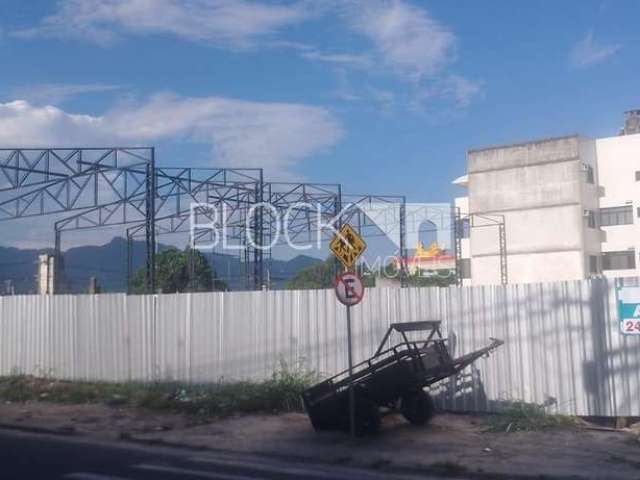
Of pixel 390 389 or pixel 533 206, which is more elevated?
pixel 533 206

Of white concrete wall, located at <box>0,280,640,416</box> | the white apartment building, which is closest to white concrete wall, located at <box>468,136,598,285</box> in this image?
the white apartment building

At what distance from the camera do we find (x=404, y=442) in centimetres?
1217

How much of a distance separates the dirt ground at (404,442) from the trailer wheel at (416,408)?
0.23 metres

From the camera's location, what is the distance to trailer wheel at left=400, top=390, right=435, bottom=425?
13.4 metres

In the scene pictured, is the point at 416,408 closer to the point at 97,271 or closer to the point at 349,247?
the point at 349,247

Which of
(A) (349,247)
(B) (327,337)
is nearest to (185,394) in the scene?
(B) (327,337)

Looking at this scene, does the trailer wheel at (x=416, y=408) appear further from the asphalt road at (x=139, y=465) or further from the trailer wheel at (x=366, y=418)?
the asphalt road at (x=139, y=465)

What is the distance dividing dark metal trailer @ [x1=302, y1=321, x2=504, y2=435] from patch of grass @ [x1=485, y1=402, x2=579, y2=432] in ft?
3.44

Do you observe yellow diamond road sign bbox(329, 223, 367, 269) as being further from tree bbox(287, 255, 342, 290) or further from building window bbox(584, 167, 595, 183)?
tree bbox(287, 255, 342, 290)

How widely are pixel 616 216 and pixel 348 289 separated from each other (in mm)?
34055

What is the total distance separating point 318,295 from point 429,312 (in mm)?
2552

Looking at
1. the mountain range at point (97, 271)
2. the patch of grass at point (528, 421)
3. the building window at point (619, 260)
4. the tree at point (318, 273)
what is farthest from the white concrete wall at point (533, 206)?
the patch of grass at point (528, 421)

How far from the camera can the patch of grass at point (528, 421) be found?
12.7m

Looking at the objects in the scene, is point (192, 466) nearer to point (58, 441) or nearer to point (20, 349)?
point (58, 441)
